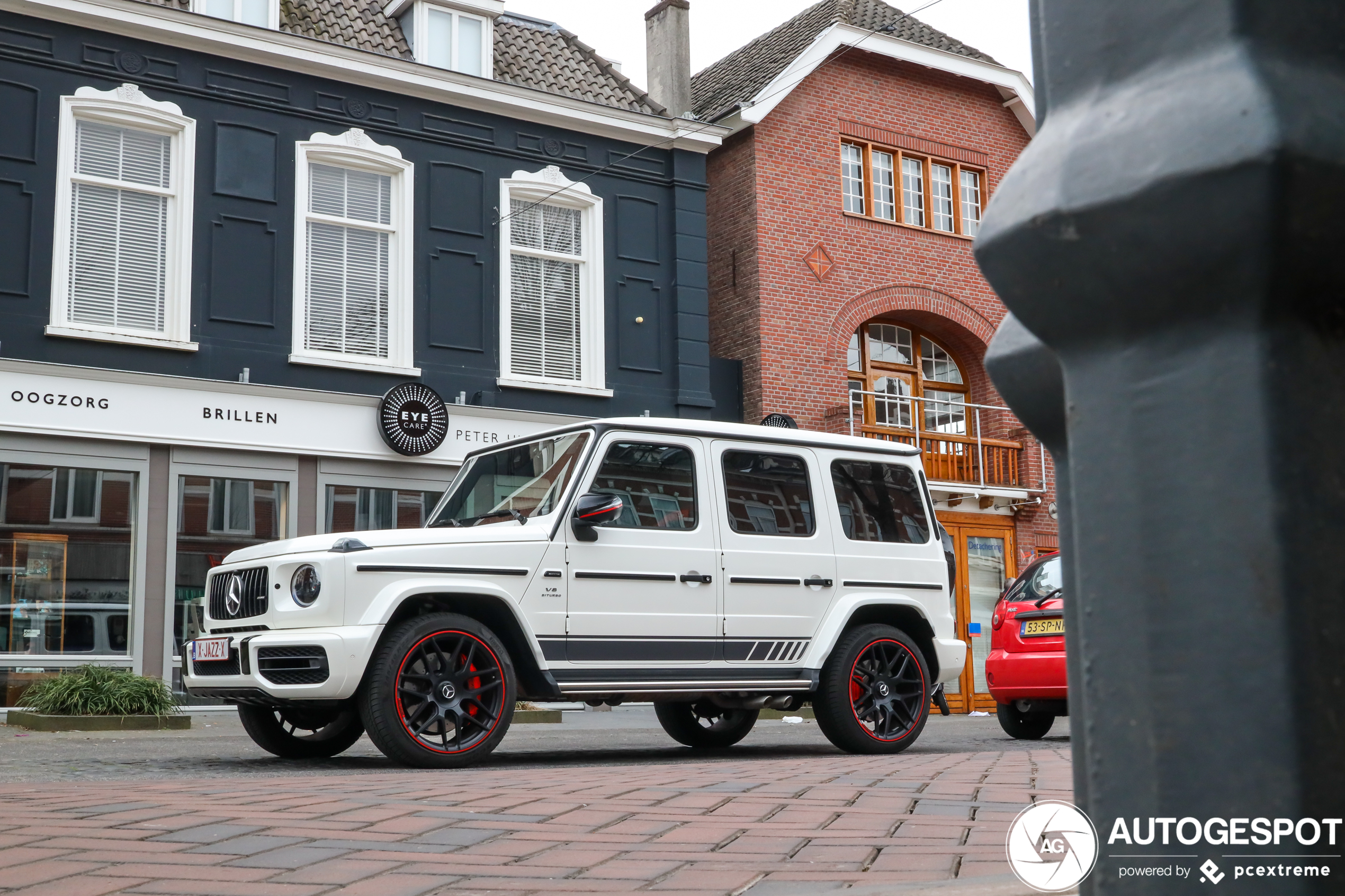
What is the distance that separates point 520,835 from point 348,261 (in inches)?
546

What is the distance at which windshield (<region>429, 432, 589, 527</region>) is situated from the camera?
8.08 m

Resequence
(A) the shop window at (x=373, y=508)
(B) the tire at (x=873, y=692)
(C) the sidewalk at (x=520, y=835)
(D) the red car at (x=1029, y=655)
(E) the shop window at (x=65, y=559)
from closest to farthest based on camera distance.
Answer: (C) the sidewalk at (x=520, y=835), (B) the tire at (x=873, y=692), (D) the red car at (x=1029, y=655), (E) the shop window at (x=65, y=559), (A) the shop window at (x=373, y=508)

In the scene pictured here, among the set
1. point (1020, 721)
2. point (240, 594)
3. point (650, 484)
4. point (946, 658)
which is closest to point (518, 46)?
point (1020, 721)

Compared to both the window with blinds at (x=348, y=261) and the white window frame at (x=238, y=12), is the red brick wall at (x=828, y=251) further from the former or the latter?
the white window frame at (x=238, y=12)

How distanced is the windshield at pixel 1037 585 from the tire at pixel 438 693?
205 inches

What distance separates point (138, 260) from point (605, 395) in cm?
592

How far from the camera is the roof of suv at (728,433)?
323 inches

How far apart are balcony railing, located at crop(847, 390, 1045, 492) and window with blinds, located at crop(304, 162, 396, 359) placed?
24.4 ft

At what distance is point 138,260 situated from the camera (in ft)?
50.8

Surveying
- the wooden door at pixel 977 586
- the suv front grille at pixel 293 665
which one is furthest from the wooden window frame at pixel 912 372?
the suv front grille at pixel 293 665

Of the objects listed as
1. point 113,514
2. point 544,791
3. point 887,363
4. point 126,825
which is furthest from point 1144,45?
point 887,363

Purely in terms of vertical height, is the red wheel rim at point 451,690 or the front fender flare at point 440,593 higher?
the front fender flare at point 440,593

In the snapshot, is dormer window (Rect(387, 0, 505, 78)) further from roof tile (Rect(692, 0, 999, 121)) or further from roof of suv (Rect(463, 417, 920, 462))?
roof of suv (Rect(463, 417, 920, 462))

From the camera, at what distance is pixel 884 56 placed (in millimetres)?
21500
